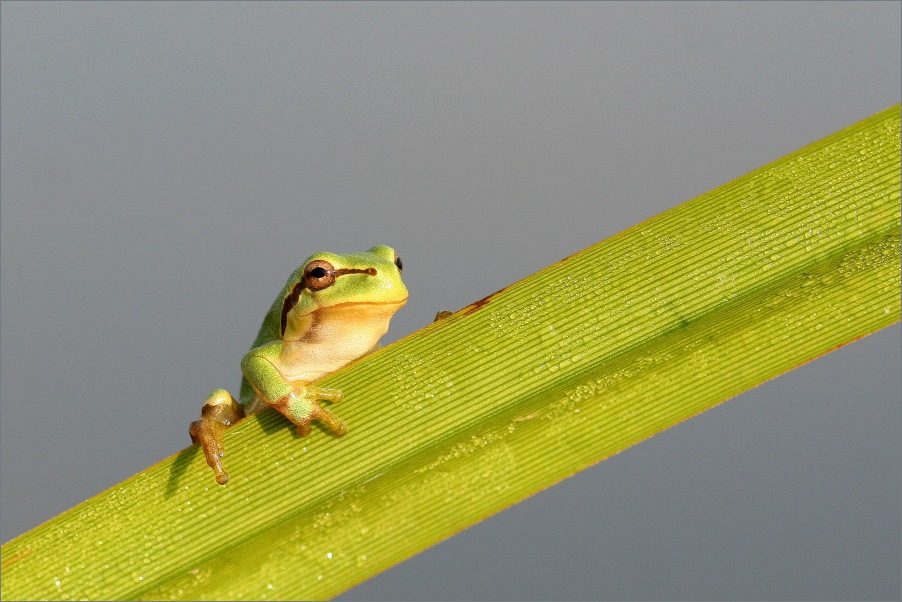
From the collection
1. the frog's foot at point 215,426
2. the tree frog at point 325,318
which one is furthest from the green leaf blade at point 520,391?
the tree frog at point 325,318

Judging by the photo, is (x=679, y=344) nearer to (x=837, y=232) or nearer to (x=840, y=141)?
(x=837, y=232)

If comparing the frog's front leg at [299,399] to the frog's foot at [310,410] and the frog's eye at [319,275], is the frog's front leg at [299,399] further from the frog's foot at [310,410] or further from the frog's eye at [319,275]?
the frog's eye at [319,275]

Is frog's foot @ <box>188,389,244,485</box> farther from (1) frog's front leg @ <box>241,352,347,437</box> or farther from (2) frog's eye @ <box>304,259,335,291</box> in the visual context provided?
(2) frog's eye @ <box>304,259,335,291</box>

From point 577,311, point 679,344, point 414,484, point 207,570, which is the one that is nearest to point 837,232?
point 679,344

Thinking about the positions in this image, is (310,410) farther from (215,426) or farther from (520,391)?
(520,391)

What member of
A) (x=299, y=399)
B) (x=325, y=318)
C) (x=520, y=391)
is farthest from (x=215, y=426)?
(x=520, y=391)

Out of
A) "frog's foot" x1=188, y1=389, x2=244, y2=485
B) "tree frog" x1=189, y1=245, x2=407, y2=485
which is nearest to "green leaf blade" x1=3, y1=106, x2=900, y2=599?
"frog's foot" x1=188, y1=389, x2=244, y2=485
